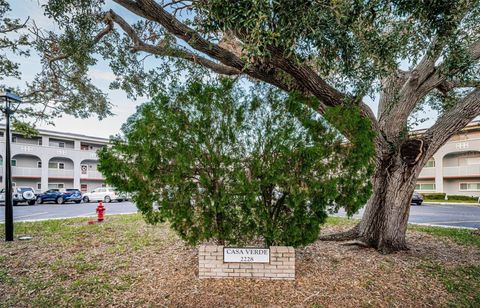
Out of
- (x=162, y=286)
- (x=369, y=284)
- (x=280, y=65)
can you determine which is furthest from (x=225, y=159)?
(x=369, y=284)

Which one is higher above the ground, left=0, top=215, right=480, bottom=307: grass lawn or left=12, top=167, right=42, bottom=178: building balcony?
left=12, top=167, right=42, bottom=178: building balcony

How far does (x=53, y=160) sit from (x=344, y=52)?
34537 millimetres

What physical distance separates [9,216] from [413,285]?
28.3 ft

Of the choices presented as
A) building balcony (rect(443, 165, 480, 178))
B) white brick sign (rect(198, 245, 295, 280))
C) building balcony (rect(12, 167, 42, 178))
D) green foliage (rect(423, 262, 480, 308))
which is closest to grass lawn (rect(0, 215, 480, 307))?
green foliage (rect(423, 262, 480, 308))

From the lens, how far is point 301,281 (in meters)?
4.55

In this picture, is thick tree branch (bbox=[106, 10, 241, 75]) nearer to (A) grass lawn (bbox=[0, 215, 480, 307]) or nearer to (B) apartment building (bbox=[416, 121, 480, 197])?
(A) grass lawn (bbox=[0, 215, 480, 307])

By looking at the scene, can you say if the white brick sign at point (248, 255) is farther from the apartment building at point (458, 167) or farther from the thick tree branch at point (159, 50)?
the apartment building at point (458, 167)

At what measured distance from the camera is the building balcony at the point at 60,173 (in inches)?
1208

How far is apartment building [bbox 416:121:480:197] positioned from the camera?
28.2 metres

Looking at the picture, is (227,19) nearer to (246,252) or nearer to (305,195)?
(305,195)

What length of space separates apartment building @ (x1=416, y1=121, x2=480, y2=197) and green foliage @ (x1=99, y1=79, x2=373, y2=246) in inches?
1165

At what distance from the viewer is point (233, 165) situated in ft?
14.1

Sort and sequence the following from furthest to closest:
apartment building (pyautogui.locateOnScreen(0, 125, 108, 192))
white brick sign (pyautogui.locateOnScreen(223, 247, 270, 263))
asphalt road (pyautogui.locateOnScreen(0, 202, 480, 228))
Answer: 1. apartment building (pyautogui.locateOnScreen(0, 125, 108, 192))
2. asphalt road (pyautogui.locateOnScreen(0, 202, 480, 228))
3. white brick sign (pyautogui.locateOnScreen(223, 247, 270, 263))

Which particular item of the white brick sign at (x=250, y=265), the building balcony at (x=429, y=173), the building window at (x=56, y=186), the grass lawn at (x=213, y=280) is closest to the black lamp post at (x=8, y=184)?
the grass lawn at (x=213, y=280)
